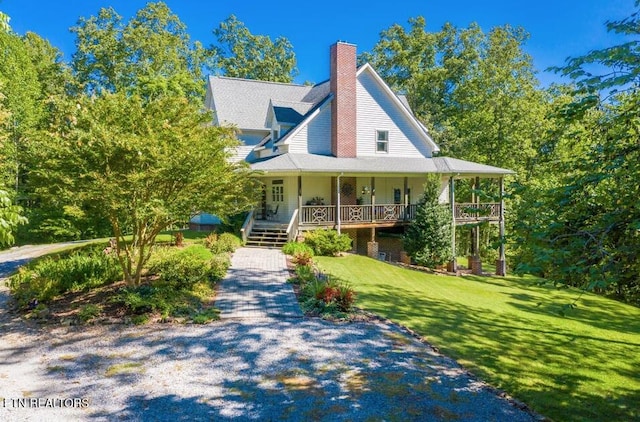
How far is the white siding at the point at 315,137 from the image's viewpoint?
73.1ft

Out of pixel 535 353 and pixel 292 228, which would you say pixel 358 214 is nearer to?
pixel 292 228

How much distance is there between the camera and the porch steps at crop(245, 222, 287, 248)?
19203 mm

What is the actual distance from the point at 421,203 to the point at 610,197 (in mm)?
15611

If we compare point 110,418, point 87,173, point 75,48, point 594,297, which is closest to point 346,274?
point 87,173

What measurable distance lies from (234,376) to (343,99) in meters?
18.1

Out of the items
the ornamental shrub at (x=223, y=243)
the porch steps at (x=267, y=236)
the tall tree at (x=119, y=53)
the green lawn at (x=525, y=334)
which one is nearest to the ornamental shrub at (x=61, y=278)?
the ornamental shrub at (x=223, y=243)

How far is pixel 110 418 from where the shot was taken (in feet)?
17.4

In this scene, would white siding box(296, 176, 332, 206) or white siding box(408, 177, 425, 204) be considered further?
white siding box(408, 177, 425, 204)

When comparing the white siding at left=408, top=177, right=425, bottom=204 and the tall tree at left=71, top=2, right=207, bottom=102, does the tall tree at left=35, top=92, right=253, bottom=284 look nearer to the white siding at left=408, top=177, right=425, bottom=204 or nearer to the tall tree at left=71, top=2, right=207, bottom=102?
the white siding at left=408, top=177, right=425, bottom=204

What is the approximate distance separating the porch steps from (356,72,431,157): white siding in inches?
259

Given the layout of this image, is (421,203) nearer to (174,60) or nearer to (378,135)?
(378,135)

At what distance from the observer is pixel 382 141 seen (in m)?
23.8

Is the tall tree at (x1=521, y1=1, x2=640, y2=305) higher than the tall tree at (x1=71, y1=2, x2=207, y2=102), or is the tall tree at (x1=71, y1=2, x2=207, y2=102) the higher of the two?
the tall tree at (x1=71, y1=2, x2=207, y2=102)

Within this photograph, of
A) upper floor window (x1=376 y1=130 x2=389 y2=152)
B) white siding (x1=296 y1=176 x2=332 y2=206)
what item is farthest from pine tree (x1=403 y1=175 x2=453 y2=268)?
white siding (x1=296 y1=176 x2=332 y2=206)
